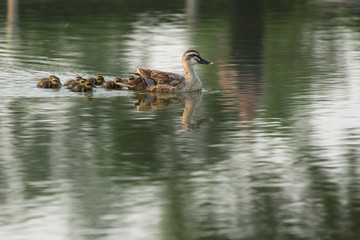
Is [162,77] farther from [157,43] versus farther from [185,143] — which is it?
[157,43]

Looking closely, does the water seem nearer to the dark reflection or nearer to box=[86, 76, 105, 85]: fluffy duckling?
the dark reflection

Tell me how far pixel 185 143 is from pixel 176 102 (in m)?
3.78

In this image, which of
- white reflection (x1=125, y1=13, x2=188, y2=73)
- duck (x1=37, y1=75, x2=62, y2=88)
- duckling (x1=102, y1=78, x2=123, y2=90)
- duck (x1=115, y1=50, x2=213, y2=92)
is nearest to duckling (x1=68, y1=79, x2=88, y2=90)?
duck (x1=37, y1=75, x2=62, y2=88)

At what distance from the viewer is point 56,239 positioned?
767 centimetres

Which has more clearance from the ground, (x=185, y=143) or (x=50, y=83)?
(x=50, y=83)

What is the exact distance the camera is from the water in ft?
26.9

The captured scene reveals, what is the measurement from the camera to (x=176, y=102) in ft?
49.7

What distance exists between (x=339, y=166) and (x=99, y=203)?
297 centimetres

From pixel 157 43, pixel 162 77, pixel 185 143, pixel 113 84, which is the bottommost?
pixel 185 143

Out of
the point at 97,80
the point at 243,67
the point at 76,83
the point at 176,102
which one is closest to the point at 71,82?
the point at 76,83

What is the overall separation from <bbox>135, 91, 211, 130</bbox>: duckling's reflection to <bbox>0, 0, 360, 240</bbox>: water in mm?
37

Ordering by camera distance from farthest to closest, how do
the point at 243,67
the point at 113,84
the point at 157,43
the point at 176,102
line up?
the point at 157,43, the point at 243,67, the point at 113,84, the point at 176,102

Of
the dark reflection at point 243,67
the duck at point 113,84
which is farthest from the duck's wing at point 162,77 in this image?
the dark reflection at point 243,67

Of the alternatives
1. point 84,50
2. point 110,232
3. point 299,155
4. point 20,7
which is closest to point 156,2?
point 20,7
